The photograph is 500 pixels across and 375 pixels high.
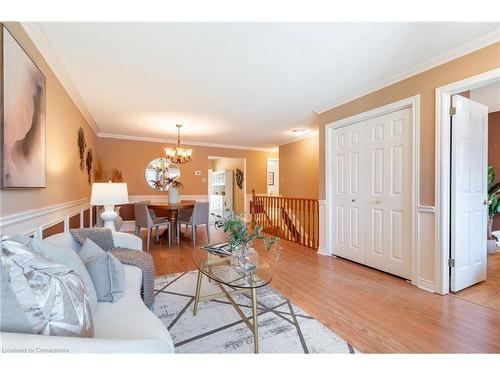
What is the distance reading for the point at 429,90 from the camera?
7.76 ft

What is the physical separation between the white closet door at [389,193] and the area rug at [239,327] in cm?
149

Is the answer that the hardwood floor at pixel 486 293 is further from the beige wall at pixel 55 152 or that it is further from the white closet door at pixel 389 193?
the beige wall at pixel 55 152

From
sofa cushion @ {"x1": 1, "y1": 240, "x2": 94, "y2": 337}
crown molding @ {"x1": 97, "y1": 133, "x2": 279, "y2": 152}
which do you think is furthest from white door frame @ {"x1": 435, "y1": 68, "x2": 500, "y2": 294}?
crown molding @ {"x1": 97, "y1": 133, "x2": 279, "y2": 152}

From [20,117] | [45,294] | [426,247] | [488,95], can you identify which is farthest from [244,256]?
[488,95]

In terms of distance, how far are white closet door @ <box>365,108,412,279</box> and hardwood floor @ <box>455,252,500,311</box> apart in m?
0.50

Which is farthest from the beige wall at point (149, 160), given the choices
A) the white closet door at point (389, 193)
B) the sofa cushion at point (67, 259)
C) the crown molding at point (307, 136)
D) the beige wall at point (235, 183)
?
the sofa cushion at point (67, 259)

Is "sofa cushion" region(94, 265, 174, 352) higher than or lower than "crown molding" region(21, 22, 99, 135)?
lower

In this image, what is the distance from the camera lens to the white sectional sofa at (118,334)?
0.71 metres

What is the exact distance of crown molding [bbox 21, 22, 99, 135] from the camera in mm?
1739

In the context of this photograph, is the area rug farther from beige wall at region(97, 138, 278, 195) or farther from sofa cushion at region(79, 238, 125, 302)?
beige wall at region(97, 138, 278, 195)

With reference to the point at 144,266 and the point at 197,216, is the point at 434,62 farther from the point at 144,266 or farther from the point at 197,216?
the point at 197,216

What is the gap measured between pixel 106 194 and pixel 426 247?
11.4 feet
